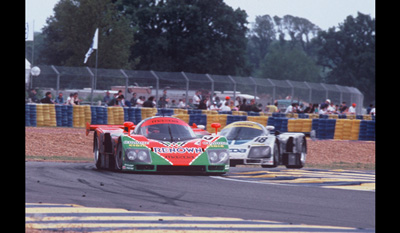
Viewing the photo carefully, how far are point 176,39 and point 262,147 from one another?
5148 centimetres

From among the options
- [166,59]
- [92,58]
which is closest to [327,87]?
[92,58]

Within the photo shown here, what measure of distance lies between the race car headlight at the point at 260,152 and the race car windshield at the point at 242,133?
2.25 ft

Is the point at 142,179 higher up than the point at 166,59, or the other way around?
the point at 166,59

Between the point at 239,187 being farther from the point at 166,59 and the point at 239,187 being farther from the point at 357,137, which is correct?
the point at 166,59

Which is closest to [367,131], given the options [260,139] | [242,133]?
[242,133]

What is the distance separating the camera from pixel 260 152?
49.8 feet

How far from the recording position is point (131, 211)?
8711 millimetres

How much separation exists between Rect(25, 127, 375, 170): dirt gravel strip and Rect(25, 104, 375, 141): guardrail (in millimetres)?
1257

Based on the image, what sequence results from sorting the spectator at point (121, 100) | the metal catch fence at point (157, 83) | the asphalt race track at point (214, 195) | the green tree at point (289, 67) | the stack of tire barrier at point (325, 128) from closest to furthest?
the asphalt race track at point (214, 195) < the stack of tire barrier at point (325, 128) < the spectator at point (121, 100) < the metal catch fence at point (157, 83) < the green tree at point (289, 67)

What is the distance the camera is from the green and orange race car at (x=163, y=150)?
41.6 ft

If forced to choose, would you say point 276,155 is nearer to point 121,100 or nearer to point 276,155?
point 276,155

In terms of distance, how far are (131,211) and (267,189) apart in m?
3.45

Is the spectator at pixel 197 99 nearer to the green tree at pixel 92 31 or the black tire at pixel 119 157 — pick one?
the black tire at pixel 119 157

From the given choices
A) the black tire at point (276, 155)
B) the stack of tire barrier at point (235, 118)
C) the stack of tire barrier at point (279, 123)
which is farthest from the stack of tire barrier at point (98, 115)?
the black tire at point (276, 155)
